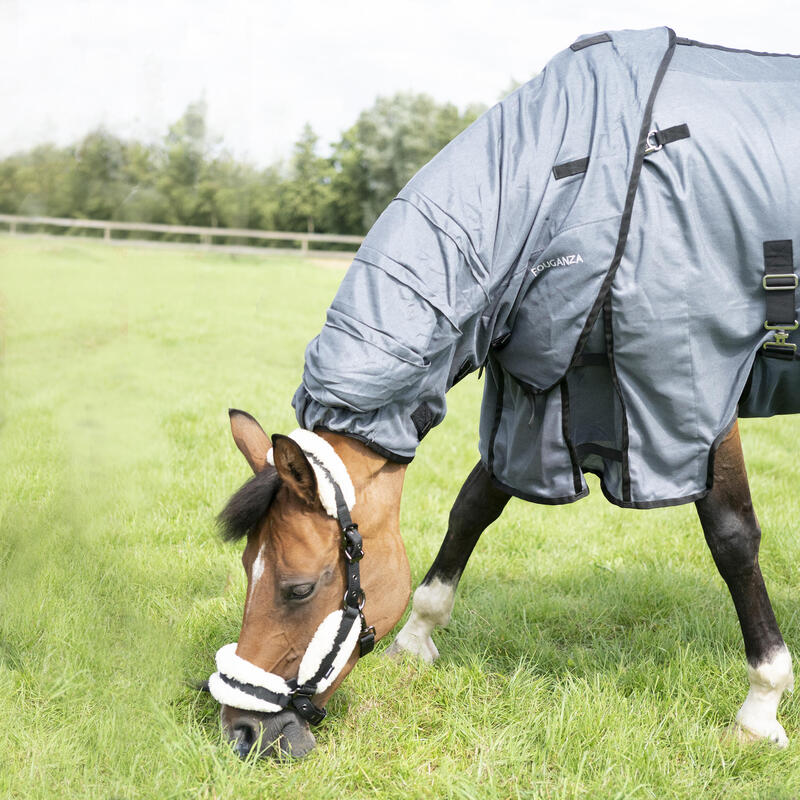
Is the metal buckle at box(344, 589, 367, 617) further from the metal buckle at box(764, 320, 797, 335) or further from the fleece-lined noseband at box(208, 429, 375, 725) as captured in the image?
the metal buckle at box(764, 320, 797, 335)

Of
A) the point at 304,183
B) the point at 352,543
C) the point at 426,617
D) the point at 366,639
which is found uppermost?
the point at 304,183

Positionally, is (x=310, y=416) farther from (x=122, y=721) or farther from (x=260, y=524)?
(x=122, y=721)

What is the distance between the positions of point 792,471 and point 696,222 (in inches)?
169

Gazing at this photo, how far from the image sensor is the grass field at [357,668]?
2350 mm

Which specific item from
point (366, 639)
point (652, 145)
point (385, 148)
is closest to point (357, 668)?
point (366, 639)

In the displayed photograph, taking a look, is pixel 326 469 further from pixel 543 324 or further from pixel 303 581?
pixel 543 324

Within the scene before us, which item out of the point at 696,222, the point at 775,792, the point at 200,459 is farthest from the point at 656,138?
the point at 200,459

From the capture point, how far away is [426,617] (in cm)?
317

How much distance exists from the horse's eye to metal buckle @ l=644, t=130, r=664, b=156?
1.62 m

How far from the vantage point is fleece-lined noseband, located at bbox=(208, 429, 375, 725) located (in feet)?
6.98

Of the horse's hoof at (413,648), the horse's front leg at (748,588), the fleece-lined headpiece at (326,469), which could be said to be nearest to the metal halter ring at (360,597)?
the fleece-lined headpiece at (326,469)

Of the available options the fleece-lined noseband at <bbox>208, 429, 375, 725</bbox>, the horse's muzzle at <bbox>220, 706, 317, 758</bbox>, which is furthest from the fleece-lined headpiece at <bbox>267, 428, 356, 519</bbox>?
the horse's muzzle at <bbox>220, 706, 317, 758</bbox>

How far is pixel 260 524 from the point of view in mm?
2201

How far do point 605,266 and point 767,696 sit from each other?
1.63 meters
